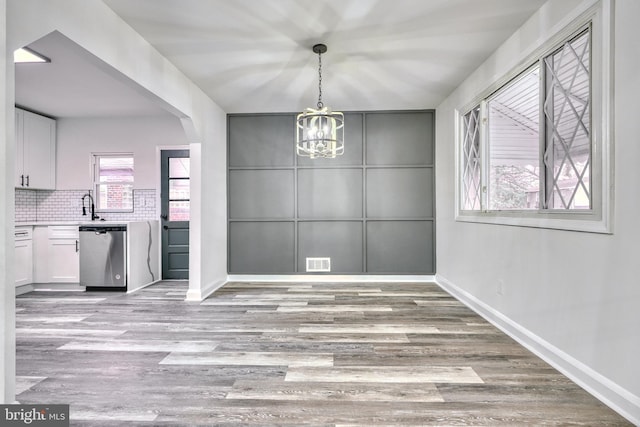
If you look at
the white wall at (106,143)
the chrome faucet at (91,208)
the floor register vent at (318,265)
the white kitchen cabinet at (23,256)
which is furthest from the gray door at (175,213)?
the floor register vent at (318,265)

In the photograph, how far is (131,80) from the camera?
2643 millimetres

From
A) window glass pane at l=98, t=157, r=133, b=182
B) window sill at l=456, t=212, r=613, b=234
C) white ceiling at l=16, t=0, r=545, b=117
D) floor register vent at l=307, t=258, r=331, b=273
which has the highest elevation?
white ceiling at l=16, t=0, r=545, b=117

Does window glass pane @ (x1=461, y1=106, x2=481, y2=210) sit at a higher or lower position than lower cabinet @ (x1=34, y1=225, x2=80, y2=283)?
higher

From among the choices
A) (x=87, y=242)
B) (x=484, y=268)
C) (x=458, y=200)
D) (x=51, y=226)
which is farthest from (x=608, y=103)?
(x=51, y=226)

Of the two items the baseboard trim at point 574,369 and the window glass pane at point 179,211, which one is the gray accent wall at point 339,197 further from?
the baseboard trim at point 574,369

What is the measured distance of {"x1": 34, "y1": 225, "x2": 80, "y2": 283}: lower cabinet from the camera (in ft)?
14.8

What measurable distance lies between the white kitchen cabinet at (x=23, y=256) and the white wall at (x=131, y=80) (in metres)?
2.33

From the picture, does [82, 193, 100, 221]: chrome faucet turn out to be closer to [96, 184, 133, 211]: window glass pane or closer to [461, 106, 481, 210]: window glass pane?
[96, 184, 133, 211]: window glass pane

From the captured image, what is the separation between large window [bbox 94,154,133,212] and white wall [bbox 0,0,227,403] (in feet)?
5.40

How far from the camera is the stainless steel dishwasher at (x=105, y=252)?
A: 436 centimetres

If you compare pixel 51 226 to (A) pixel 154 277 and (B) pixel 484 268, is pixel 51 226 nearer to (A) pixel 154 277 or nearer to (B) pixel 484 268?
(A) pixel 154 277

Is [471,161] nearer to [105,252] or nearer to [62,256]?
[105,252]

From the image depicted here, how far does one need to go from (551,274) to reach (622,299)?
1.93 ft

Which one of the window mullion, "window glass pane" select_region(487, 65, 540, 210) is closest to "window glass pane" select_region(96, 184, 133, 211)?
the window mullion
